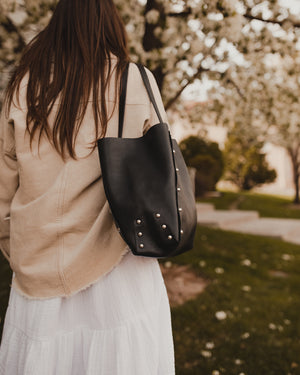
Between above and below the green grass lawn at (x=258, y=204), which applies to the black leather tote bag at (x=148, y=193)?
above

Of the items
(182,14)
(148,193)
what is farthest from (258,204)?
(148,193)

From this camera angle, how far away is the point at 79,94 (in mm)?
1410

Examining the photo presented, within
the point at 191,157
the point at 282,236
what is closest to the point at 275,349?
the point at 282,236

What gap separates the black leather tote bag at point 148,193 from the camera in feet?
4.18

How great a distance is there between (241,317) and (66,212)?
115 inches

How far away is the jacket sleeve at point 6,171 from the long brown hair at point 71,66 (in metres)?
0.11

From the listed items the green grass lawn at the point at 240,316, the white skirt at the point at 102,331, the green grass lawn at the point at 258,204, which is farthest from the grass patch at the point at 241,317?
the green grass lawn at the point at 258,204

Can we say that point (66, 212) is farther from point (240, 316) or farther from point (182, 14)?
point (182, 14)

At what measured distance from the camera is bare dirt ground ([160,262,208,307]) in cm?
416

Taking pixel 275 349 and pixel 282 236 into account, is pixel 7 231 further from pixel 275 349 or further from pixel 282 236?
pixel 282 236

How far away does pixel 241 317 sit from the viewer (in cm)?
375

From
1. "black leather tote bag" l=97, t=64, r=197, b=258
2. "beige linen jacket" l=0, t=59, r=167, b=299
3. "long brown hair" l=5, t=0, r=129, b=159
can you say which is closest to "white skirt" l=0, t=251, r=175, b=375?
"beige linen jacket" l=0, t=59, r=167, b=299

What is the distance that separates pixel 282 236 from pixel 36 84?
23.2 ft

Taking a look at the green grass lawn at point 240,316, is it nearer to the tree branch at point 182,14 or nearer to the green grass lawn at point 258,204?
the tree branch at point 182,14
